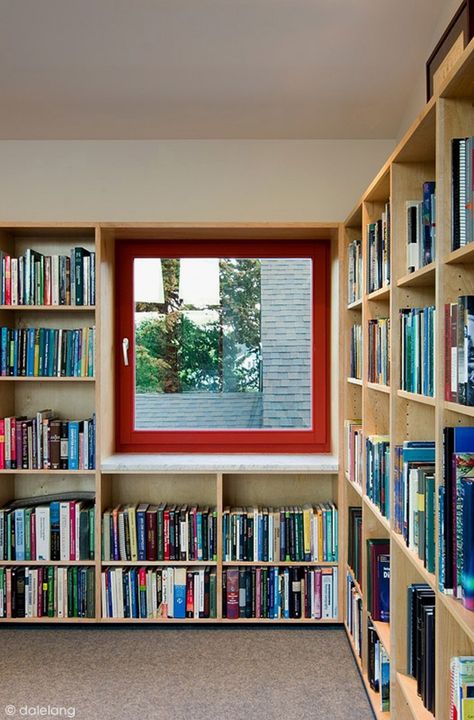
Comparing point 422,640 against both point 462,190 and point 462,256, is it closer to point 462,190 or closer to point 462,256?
point 462,256

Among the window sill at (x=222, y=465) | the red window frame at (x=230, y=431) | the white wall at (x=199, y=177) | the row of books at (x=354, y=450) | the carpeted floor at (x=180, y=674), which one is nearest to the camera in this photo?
the carpeted floor at (x=180, y=674)

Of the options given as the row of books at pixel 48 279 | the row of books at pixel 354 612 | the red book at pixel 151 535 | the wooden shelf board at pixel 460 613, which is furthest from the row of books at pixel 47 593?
the wooden shelf board at pixel 460 613

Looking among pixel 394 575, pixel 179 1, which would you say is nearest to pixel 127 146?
pixel 179 1

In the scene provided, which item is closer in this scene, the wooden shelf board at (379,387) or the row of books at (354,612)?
the wooden shelf board at (379,387)

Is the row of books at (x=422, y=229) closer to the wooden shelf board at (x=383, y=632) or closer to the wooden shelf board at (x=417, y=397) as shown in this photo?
the wooden shelf board at (x=417, y=397)

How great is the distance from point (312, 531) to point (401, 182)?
5.98ft

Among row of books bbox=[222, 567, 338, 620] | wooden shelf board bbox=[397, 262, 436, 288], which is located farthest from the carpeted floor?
wooden shelf board bbox=[397, 262, 436, 288]

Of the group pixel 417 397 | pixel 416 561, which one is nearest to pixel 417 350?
pixel 417 397

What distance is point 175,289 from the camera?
11.2 ft

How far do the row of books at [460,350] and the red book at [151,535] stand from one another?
2000mm

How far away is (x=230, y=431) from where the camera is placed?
11.1 ft

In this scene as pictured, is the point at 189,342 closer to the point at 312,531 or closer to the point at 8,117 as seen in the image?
the point at 312,531

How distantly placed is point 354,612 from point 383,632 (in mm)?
580

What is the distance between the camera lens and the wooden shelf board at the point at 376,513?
205 centimetres
